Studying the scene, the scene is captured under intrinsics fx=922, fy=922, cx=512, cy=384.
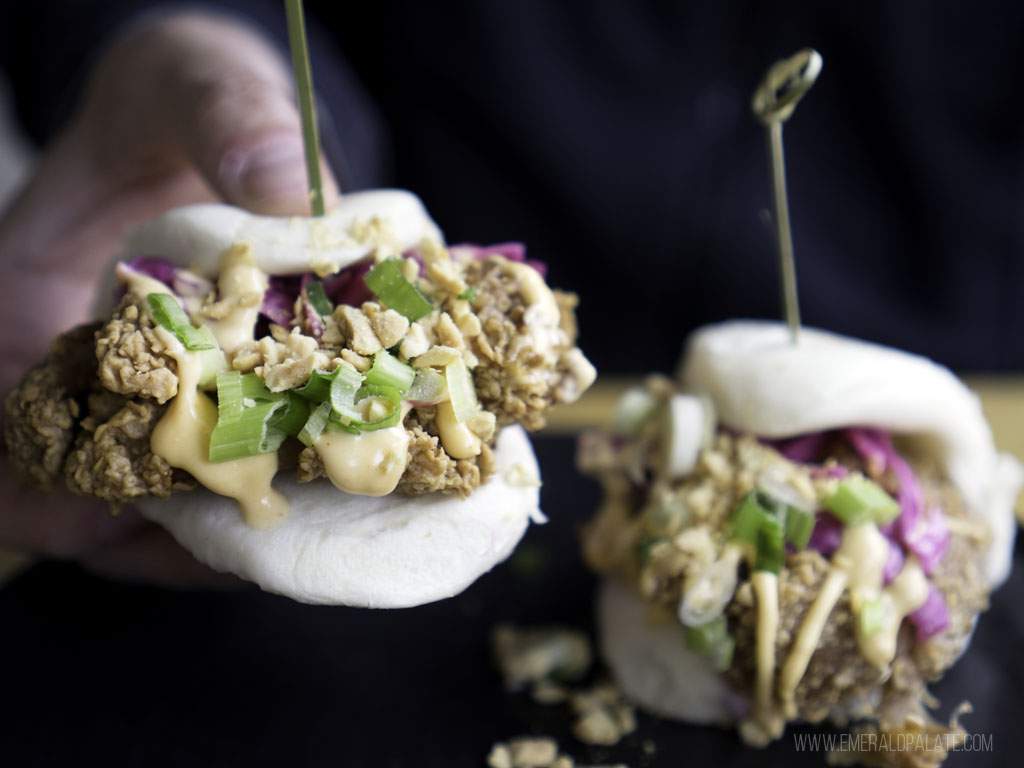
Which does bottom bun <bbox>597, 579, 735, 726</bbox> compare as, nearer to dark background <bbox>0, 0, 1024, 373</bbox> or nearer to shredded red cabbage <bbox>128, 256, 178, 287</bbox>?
shredded red cabbage <bbox>128, 256, 178, 287</bbox>

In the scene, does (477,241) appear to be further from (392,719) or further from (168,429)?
(168,429)

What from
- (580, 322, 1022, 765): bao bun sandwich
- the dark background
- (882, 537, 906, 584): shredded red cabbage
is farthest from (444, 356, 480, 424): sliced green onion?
the dark background

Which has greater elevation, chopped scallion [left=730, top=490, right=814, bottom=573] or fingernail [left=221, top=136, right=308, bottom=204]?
fingernail [left=221, top=136, right=308, bottom=204]

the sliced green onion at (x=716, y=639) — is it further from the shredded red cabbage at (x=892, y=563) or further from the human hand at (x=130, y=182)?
the human hand at (x=130, y=182)

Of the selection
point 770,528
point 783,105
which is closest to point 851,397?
point 770,528

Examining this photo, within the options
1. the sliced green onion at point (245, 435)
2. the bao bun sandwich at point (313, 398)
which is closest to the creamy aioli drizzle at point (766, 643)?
the bao bun sandwich at point (313, 398)

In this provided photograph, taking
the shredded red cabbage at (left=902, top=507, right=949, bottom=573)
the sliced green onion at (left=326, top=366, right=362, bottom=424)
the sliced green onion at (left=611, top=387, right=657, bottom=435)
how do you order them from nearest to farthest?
the sliced green onion at (left=326, top=366, right=362, bottom=424), the shredded red cabbage at (left=902, top=507, right=949, bottom=573), the sliced green onion at (left=611, top=387, right=657, bottom=435)
